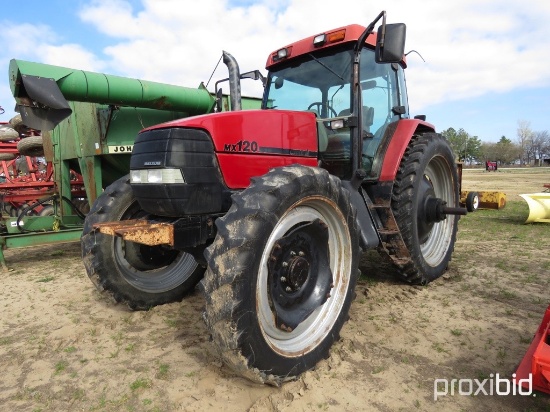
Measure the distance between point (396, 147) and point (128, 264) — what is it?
2.66 m

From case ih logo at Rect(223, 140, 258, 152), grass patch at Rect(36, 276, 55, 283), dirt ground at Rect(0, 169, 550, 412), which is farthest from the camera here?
grass patch at Rect(36, 276, 55, 283)

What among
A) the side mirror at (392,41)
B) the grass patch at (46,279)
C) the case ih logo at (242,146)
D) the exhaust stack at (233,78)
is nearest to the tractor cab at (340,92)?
the exhaust stack at (233,78)

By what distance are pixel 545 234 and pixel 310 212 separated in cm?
543

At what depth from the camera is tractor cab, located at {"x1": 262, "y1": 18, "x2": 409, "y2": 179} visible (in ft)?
10.8

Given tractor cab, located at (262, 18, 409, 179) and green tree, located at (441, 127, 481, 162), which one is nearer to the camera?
tractor cab, located at (262, 18, 409, 179)

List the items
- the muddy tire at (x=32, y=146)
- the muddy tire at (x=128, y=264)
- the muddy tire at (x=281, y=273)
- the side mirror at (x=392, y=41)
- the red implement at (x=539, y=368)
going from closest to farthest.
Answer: the red implement at (x=539, y=368) < the muddy tire at (x=281, y=273) < the side mirror at (x=392, y=41) < the muddy tire at (x=128, y=264) < the muddy tire at (x=32, y=146)

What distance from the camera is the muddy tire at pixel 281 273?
6.22 feet

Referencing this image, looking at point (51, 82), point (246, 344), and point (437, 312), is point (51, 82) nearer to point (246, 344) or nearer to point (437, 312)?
point (246, 344)

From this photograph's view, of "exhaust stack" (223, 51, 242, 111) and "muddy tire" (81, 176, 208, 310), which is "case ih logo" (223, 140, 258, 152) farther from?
"exhaust stack" (223, 51, 242, 111)

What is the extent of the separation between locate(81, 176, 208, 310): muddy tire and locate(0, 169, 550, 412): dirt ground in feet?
0.53

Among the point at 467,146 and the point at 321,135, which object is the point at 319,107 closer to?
the point at 321,135

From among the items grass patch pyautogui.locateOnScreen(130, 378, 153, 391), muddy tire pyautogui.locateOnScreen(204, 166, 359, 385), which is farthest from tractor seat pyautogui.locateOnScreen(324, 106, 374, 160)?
grass patch pyautogui.locateOnScreen(130, 378, 153, 391)

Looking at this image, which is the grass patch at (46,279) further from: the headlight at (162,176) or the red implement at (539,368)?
the red implement at (539,368)

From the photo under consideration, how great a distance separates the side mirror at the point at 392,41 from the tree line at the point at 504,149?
275 feet
